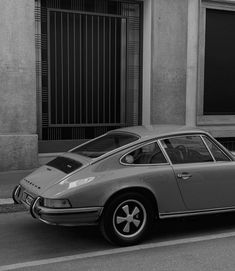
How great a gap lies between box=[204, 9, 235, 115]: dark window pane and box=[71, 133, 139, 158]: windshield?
7110mm

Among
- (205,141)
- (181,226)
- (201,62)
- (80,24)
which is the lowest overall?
(181,226)

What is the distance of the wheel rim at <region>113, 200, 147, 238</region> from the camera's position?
525 centimetres

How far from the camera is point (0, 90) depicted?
10.3 meters

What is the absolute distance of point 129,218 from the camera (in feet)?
17.4

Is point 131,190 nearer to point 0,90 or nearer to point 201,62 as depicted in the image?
point 0,90

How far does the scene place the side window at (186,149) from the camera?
5.77 meters

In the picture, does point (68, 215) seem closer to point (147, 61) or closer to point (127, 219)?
point (127, 219)

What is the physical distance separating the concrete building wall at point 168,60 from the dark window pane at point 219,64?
86cm

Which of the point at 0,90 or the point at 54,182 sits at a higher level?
the point at 0,90

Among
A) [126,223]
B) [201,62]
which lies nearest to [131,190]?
[126,223]

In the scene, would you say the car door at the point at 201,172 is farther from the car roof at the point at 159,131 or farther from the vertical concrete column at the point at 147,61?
the vertical concrete column at the point at 147,61

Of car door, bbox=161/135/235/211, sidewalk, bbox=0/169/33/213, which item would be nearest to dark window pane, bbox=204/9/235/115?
sidewalk, bbox=0/169/33/213

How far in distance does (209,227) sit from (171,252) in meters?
1.22

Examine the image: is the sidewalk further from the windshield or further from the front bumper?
the front bumper
